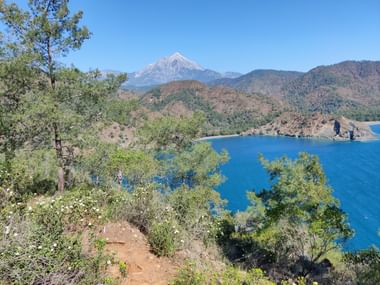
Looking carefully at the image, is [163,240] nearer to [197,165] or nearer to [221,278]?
[221,278]

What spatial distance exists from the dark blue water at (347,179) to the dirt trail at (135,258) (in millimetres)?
28036

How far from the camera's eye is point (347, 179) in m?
52.2

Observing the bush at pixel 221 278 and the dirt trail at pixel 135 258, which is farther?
the dirt trail at pixel 135 258

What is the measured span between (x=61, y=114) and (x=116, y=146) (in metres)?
3.38

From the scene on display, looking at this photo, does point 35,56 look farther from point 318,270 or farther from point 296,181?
point 318,270

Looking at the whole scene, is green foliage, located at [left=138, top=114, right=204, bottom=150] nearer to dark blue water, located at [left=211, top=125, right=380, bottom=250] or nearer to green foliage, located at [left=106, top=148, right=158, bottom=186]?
green foliage, located at [left=106, top=148, right=158, bottom=186]

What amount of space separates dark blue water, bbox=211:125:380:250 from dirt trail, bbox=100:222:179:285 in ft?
92.0

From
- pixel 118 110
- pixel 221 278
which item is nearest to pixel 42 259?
pixel 221 278

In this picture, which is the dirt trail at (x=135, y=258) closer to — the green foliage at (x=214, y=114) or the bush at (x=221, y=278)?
the bush at (x=221, y=278)

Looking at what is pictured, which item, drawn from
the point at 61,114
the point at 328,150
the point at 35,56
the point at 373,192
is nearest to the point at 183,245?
the point at 61,114

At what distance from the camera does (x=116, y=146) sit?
10930mm

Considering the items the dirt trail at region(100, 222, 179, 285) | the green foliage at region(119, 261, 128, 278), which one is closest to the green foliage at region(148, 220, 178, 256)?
the dirt trail at region(100, 222, 179, 285)

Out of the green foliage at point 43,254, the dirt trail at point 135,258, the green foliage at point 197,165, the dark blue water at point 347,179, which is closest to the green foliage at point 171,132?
the green foliage at point 197,165

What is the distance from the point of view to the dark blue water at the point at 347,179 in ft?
114
